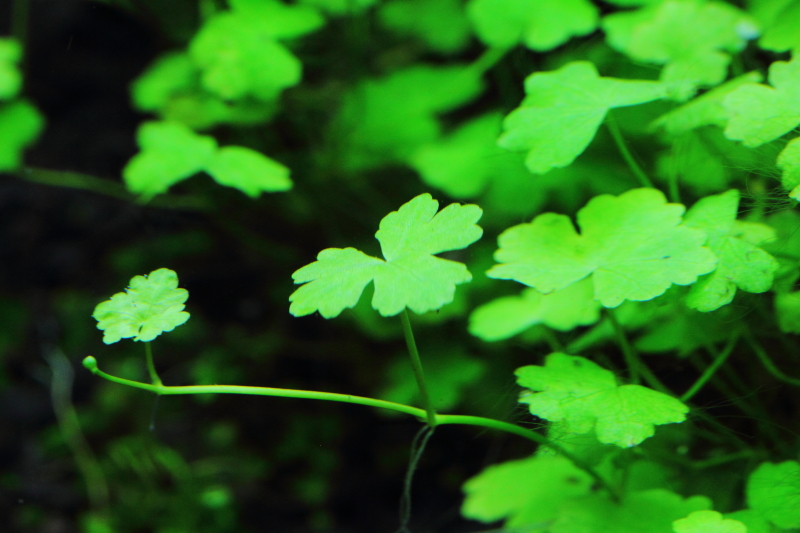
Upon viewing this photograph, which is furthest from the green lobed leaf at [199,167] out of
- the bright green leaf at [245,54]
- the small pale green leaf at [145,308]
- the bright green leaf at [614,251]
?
the bright green leaf at [614,251]

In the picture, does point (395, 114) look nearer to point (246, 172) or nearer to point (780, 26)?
point (246, 172)

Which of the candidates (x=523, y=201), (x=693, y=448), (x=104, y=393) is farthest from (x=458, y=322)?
(x=104, y=393)

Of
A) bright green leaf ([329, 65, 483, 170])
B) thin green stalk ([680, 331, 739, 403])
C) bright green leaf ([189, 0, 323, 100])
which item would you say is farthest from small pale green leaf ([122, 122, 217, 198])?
thin green stalk ([680, 331, 739, 403])

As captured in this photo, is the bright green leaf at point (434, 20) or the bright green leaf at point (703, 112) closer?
the bright green leaf at point (703, 112)

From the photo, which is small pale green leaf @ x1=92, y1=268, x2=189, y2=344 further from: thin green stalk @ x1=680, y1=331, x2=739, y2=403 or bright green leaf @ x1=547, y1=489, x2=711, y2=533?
thin green stalk @ x1=680, y1=331, x2=739, y2=403

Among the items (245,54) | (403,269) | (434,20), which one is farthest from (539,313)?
(434,20)

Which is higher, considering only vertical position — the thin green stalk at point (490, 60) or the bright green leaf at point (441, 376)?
the thin green stalk at point (490, 60)

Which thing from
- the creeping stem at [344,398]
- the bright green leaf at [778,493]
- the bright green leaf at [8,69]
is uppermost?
the bright green leaf at [8,69]

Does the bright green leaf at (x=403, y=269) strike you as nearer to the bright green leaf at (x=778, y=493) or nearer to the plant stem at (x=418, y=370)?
the plant stem at (x=418, y=370)

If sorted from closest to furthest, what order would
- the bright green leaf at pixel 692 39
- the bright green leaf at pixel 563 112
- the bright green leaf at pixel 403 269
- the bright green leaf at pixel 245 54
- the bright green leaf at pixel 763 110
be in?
the bright green leaf at pixel 403 269
the bright green leaf at pixel 763 110
the bright green leaf at pixel 563 112
the bright green leaf at pixel 692 39
the bright green leaf at pixel 245 54
